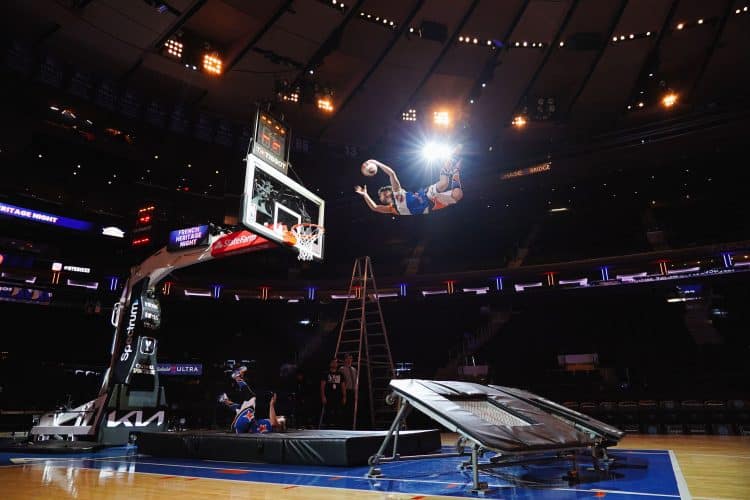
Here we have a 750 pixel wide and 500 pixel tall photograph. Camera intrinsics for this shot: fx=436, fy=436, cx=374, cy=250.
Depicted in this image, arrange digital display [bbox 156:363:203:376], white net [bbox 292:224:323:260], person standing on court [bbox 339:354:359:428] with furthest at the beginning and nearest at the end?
digital display [bbox 156:363:203:376]
person standing on court [bbox 339:354:359:428]
white net [bbox 292:224:323:260]

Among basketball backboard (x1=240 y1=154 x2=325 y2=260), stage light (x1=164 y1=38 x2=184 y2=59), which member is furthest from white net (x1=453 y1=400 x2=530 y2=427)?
stage light (x1=164 y1=38 x2=184 y2=59)

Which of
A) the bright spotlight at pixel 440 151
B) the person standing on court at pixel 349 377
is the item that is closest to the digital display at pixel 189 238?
the person standing on court at pixel 349 377

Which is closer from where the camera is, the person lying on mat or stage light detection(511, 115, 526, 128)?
the person lying on mat

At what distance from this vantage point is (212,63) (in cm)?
1460

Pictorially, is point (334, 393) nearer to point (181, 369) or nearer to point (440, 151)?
point (440, 151)

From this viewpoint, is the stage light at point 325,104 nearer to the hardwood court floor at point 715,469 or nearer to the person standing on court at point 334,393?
the person standing on court at point 334,393

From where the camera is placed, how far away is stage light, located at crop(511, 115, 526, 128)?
18.2 meters

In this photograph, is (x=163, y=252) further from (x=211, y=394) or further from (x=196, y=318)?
(x=196, y=318)

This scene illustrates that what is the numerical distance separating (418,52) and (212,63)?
23.6ft

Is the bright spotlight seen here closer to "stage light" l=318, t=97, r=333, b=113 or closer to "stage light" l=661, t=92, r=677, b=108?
"stage light" l=318, t=97, r=333, b=113

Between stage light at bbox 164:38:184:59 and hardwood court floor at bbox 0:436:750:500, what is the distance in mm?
12570

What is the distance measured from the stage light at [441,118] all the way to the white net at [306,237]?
37.1 ft

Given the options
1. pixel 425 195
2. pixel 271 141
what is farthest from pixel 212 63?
pixel 425 195

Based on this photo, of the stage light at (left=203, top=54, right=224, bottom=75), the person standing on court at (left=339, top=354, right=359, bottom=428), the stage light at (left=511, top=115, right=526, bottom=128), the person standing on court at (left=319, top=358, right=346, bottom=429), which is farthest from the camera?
the stage light at (left=511, top=115, right=526, bottom=128)
